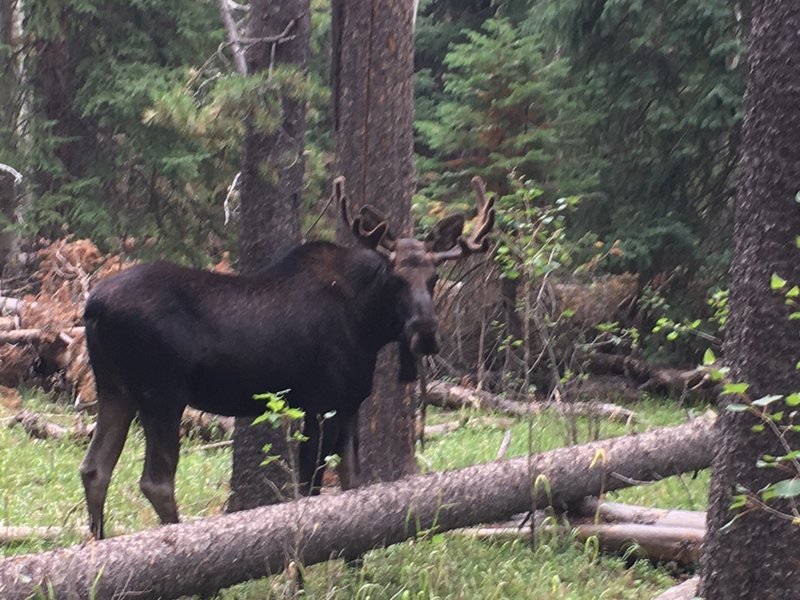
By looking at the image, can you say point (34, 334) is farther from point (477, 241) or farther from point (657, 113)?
point (657, 113)

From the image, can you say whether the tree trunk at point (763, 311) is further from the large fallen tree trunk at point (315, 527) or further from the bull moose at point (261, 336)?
the bull moose at point (261, 336)

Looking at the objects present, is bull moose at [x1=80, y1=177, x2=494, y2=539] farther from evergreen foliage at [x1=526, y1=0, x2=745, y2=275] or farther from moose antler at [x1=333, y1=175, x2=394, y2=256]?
evergreen foliage at [x1=526, y1=0, x2=745, y2=275]

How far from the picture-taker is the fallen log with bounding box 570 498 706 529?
7.19 m

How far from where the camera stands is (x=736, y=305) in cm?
468

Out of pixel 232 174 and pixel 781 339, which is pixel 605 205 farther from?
pixel 781 339

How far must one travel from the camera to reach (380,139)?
23.1 feet

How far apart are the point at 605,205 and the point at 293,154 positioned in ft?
29.9

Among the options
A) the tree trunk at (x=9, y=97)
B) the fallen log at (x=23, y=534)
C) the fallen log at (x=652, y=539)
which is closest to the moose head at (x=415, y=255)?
the fallen log at (x=652, y=539)

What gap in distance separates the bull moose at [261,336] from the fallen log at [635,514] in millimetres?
1859

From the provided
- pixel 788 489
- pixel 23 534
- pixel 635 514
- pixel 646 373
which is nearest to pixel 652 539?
pixel 635 514

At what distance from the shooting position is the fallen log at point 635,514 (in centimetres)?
719

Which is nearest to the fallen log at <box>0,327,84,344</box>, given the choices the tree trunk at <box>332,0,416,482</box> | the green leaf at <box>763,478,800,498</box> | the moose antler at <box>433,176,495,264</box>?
the tree trunk at <box>332,0,416,482</box>

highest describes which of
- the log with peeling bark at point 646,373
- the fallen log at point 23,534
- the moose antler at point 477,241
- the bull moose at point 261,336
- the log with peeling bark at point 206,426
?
the moose antler at point 477,241

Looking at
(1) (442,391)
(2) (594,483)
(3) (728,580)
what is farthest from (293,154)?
(1) (442,391)
